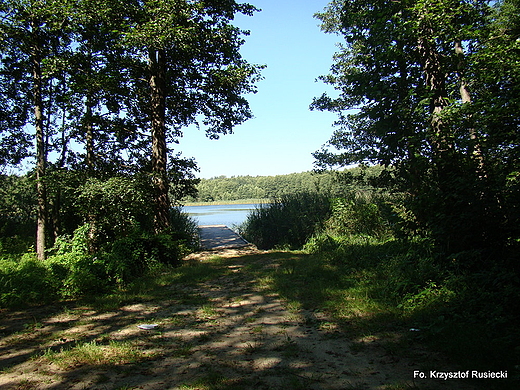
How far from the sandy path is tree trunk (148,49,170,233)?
4.69 metres

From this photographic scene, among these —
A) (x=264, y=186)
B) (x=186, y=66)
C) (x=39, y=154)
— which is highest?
(x=186, y=66)

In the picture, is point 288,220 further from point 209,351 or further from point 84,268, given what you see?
point 209,351

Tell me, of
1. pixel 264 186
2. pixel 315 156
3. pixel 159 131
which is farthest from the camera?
pixel 264 186

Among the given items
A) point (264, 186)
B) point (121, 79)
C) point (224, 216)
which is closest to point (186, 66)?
point (121, 79)

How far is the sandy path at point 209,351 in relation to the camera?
9.07 ft

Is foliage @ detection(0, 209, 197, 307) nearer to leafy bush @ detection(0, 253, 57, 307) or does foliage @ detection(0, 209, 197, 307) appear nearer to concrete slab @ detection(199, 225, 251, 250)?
leafy bush @ detection(0, 253, 57, 307)

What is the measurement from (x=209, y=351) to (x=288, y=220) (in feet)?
35.6

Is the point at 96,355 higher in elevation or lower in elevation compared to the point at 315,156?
lower

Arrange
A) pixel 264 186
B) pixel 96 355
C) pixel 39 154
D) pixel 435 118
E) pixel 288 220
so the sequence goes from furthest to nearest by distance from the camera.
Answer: pixel 264 186 → pixel 288 220 → pixel 39 154 → pixel 435 118 → pixel 96 355

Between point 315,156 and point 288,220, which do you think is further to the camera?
point 315,156

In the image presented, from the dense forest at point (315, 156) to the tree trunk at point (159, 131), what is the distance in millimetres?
43

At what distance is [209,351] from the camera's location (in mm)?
3428

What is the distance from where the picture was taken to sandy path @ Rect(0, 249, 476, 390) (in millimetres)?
2766

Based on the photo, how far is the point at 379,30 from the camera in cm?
984
